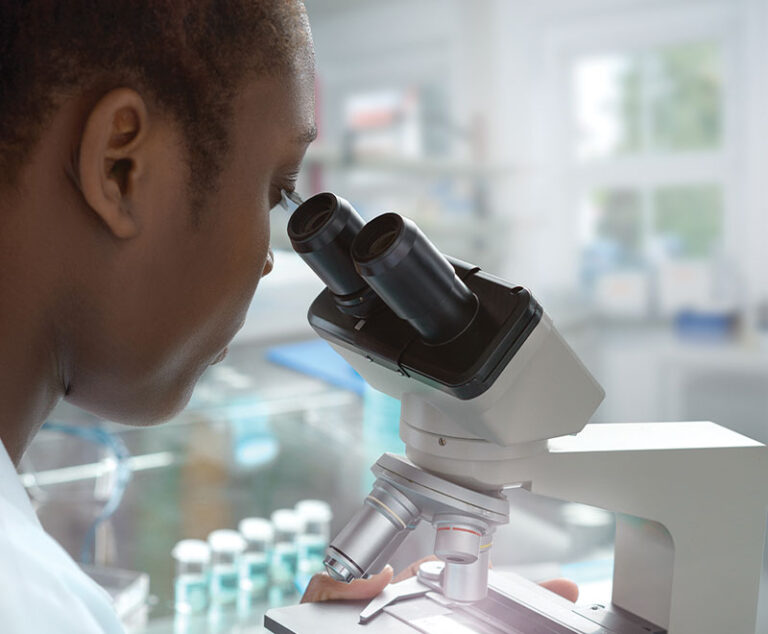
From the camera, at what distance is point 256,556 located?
1220mm

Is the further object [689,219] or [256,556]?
[689,219]

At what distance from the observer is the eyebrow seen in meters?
0.68

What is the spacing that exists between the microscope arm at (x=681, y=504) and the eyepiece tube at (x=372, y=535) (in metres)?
0.04

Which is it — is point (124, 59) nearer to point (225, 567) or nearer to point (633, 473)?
point (633, 473)

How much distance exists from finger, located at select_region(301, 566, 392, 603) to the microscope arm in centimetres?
18

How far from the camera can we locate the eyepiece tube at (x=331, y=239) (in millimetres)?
699

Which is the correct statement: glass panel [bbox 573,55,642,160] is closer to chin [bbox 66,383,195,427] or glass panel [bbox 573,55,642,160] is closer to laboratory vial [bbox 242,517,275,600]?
laboratory vial [bbox 242,517,275,600]

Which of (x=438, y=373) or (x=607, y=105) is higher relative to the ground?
(x=607, y=105)

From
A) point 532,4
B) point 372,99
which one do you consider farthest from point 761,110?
point 372,99

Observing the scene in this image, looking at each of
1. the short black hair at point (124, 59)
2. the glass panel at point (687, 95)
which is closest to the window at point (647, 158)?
the glass panel at point (687, 95)

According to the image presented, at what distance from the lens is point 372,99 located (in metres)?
5.14

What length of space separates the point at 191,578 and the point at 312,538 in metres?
0.20

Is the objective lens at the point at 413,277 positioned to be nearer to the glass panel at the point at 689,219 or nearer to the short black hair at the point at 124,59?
the short black hair at the point at 124,59

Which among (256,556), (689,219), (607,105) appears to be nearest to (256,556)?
(256,556)
